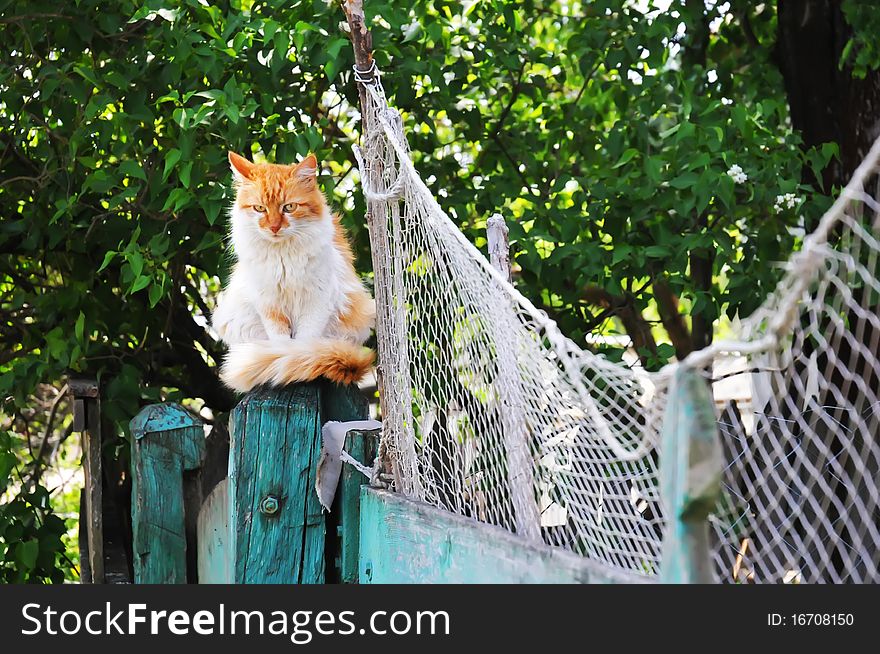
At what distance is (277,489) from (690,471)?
126 cm

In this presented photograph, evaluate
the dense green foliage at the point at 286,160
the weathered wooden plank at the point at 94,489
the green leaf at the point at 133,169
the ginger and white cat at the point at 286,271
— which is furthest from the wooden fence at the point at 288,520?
the green leaf at the point at 133,169

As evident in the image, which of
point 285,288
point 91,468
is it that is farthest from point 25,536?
point 285,288

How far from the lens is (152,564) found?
2342mm

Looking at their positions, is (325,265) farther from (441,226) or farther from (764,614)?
(764,614)

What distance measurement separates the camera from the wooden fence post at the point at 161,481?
231 cm

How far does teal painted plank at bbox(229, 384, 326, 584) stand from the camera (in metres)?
2.05

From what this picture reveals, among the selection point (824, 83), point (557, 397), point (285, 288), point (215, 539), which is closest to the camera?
point (557, 397)

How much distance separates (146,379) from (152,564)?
1306mm

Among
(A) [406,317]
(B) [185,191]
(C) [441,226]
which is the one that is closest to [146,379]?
(B) [185,191]

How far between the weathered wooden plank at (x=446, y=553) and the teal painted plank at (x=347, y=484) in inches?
2.0

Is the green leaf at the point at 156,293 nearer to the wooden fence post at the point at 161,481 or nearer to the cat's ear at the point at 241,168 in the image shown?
the cat's ear at the point at 241,168

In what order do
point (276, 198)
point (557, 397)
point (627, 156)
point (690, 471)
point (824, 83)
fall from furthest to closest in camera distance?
point (824, 83) < point (627, 156) < point (276, 198) < point (557, 397) < point (690, 471)

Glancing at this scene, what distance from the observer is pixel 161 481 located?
2328 millimetres

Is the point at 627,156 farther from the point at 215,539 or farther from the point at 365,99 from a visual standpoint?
the point at 215,539
